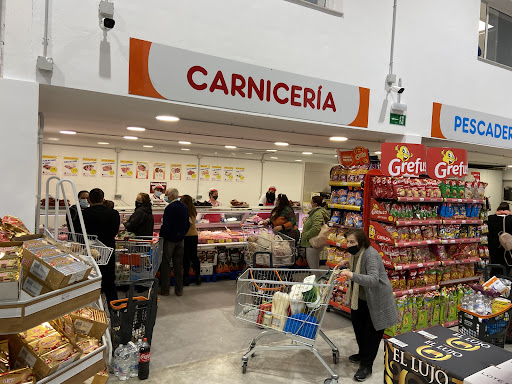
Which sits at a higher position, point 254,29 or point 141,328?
point 254,29

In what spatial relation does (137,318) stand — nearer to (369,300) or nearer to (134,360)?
(134,360)

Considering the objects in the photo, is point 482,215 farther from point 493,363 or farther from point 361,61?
point 493,363

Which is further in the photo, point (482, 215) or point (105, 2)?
point (482, 215)

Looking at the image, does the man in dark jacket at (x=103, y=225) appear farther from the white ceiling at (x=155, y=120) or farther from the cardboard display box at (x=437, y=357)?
the cardboard display box at (x=437, y=357)

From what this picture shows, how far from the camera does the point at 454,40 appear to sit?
6.63m

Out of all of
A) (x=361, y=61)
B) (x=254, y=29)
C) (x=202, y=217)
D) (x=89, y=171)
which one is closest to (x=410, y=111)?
(x=361, y=61)

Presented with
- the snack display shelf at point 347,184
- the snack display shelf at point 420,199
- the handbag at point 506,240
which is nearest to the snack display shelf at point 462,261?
the handbag at point 506,240

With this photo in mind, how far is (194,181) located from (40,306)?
9.37 metres

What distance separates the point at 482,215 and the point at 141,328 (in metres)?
5.95

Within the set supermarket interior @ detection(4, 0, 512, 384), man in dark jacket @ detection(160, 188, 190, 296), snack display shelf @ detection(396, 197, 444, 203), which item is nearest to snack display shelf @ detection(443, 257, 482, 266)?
supermarket interior @ detection(4, 0, 512, 384)

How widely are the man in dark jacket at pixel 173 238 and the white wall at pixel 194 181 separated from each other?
4.15 m

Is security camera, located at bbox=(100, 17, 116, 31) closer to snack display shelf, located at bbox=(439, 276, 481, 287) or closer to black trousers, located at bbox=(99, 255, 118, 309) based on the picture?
black trousers, located at bbox=(99, 255, 118, 309)

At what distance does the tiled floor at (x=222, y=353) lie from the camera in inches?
156

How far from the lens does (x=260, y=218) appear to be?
338 inches
